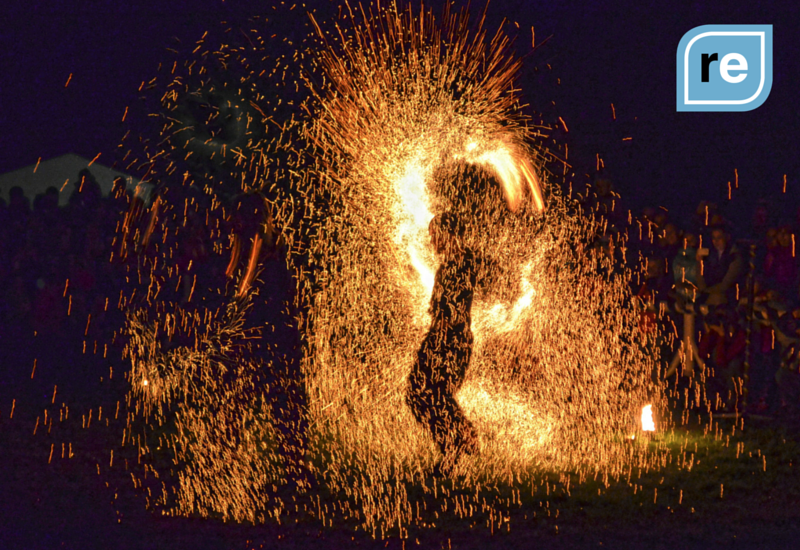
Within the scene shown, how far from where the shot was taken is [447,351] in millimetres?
6961

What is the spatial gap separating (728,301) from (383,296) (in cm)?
384

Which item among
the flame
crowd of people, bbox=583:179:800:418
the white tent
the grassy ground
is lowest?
the grassy ground

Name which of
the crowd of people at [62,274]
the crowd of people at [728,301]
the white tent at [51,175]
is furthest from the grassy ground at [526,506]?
the white tent at [51,175]

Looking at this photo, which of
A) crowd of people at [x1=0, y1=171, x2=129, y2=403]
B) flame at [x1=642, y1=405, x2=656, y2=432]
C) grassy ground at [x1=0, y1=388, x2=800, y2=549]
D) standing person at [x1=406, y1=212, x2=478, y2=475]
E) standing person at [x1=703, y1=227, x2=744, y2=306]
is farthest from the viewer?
crowd of people at [x1=0, y1=171, x2=129, y2=403]

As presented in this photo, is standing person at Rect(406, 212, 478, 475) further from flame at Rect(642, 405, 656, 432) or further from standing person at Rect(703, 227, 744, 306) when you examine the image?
standing person at Rect(703, 227, 744, 306)

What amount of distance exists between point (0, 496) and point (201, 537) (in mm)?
1962

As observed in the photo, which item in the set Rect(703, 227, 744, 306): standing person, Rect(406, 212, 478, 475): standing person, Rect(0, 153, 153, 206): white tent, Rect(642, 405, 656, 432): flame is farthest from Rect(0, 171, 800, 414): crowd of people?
Rect(0, 153, 153, 206): white tent

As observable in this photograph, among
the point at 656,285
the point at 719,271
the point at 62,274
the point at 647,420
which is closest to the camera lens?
the point at 647,420

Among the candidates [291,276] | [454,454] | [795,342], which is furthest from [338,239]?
[795,342]

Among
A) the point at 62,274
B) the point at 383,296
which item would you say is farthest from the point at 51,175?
the point at 383,296

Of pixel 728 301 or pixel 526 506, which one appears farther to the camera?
pixel 728 301

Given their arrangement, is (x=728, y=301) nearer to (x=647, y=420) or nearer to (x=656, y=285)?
(x=656, y=285)

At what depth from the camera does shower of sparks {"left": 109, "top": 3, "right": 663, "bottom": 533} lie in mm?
7395

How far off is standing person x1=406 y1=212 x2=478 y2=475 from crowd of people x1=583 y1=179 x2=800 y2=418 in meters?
3.58
